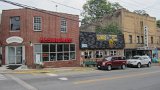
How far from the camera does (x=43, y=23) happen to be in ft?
114

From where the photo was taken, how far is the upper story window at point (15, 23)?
112 feet

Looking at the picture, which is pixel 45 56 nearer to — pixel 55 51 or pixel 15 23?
pixel 55 51

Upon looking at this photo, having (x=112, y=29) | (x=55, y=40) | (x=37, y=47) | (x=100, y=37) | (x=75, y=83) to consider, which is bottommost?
(x=75, y=83)

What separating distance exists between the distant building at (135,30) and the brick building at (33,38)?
12.1 m

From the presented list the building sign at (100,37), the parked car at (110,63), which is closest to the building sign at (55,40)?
the parked car at (110,63)

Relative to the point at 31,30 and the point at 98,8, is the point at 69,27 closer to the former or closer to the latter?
the point at 31,30

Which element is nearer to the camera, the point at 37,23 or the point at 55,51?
the point at 37,23

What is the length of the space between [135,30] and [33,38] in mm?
22227

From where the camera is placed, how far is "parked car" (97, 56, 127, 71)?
35.1 m

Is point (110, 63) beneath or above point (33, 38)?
beneath

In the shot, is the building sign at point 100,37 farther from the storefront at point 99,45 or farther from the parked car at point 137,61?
the parked car at point 137,61

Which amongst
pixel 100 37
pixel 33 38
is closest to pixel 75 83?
pixel 33 38

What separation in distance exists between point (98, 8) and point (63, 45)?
32814mm

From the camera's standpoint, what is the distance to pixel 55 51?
3597 cm
